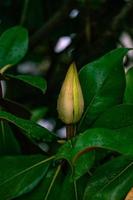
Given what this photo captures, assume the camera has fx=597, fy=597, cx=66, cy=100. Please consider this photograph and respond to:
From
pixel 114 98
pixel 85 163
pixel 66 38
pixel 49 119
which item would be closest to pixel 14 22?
pixel 66 38

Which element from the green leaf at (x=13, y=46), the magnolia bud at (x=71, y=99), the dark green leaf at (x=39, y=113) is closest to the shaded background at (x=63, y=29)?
the dark green leaf at (x=39, y=113)

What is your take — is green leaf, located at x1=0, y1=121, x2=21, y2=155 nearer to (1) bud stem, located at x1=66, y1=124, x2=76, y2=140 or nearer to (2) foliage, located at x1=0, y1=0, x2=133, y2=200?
(2) foliage, located at x1=0, y1=0, x2=133, y2=200

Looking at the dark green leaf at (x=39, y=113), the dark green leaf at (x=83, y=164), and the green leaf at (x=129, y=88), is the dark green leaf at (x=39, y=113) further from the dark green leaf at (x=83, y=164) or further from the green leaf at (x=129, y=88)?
the dark green leaf at (x=83, y=164)

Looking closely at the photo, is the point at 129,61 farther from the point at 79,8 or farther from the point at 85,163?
the point at 85,163

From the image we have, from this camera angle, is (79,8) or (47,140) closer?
(47,140)

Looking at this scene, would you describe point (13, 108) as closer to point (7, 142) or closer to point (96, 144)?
point (7, 142)

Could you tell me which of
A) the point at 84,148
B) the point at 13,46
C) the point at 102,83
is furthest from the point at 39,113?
the point at 84,148
